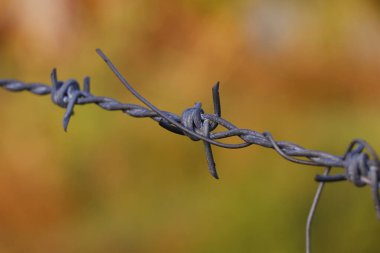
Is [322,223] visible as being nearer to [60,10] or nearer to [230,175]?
[230,175]

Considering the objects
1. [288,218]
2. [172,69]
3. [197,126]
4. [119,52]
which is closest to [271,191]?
[288,218]

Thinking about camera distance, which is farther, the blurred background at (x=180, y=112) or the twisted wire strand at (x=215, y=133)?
the blurred background at (x=180, y=112)

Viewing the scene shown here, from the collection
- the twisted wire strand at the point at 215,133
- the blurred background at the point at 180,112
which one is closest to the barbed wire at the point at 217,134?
the twisted wire strand at the point at 215,133

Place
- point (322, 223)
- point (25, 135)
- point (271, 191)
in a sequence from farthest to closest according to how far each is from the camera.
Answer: point (25, 135) → point (271, 191) → point (322, 223)

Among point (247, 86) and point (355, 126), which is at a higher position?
point (247, 86)

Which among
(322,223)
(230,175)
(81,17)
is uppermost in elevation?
(81,17)

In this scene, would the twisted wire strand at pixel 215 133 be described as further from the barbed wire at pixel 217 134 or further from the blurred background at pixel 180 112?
the blurred background at pixel 180 112

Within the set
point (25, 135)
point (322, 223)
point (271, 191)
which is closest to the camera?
point (322, 223)

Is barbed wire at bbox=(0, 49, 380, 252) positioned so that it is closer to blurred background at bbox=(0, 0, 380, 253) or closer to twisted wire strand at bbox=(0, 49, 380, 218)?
twisted wire strand at bbox=(0, 49, 380, 218)

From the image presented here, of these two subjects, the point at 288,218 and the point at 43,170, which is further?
the point at 43,170
